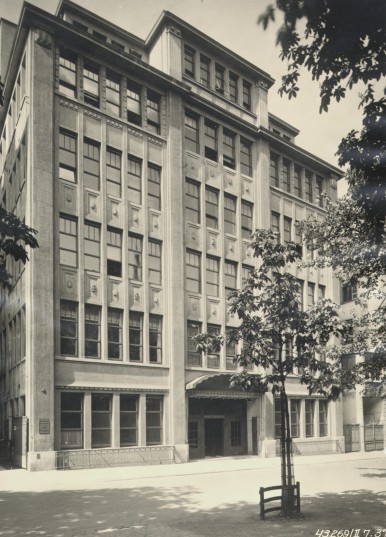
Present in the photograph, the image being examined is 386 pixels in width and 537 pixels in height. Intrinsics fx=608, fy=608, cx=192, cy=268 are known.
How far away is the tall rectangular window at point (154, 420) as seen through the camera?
29891 mm

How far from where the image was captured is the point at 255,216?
123 feet

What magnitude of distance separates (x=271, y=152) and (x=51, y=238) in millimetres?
18206

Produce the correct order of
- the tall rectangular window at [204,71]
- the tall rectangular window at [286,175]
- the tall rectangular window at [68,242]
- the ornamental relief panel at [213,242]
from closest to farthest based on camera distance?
the tall rectangular window at [68,242] < the ornamental relief panel at [213,242] < the tall rectangular window at [204,71] < the tall rectangular window at [286,175]

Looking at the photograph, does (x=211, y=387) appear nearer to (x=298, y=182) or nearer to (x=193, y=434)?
(x=193, y=434)

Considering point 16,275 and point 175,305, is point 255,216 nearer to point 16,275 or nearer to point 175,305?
point 175,305

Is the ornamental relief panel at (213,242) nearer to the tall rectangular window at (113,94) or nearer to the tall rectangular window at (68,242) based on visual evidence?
the tall rectangular window at (113,94)

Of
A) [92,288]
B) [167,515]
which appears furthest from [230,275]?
[167,515]

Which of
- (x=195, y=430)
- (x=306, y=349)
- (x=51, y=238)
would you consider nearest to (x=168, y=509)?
(x=306, y=349)

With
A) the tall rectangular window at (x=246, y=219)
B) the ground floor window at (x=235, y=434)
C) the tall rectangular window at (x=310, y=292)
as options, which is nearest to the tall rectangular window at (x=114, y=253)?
the tall rectangular window at (x=246, y=219)

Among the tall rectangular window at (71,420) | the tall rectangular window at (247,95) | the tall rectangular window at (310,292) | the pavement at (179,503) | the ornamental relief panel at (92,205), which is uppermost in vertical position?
the tall rectangular window at (247,95)

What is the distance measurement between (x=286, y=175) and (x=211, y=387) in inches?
648

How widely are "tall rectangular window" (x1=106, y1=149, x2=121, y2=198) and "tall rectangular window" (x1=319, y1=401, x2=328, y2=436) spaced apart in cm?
2025

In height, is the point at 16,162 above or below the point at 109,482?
above

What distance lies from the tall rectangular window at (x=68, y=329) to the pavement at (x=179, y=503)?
5.39m
